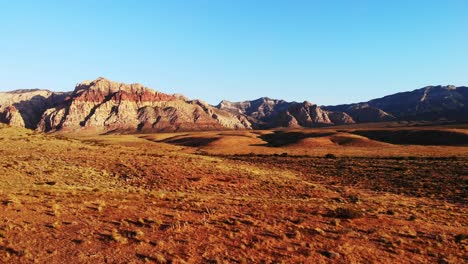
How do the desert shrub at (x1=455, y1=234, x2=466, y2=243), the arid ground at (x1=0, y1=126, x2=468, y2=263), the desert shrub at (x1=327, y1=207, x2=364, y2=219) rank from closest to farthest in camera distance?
1. the arid ground at (x1=0, y1=126, x2=468, y2=263)
2. the desert shrub at (x1=455, y1=234, x2=466, y2=243)
3. the desert shrub at (x1=327, y1=207, x2=364, y2=219)

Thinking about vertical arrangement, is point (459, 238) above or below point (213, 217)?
below

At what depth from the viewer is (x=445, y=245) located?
15414mm

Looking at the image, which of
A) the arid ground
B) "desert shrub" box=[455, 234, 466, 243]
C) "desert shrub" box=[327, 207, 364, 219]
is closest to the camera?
the arid ground

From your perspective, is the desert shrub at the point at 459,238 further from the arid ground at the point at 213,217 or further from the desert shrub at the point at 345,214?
the desert shrub at the point at 345,214

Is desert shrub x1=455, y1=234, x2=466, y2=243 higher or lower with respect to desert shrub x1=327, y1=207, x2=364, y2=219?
lower

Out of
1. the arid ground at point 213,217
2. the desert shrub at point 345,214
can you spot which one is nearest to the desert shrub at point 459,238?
the arid ground at point 213,217

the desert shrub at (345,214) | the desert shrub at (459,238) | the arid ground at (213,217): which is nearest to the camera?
the arid ground at (213,217)

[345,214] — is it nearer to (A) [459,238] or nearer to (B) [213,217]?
(A) [459,238]

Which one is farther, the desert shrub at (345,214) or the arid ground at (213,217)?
the desert shrub at (345,214)

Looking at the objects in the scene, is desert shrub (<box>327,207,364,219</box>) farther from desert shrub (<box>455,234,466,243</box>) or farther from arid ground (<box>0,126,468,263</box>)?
desert shrub (<box>455,234,466,243</box>)

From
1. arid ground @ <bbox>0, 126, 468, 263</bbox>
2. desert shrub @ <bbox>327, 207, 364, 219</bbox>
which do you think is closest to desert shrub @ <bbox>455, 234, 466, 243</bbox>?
arid ground @ <bbox>0, 126, 468, 263</bbox>

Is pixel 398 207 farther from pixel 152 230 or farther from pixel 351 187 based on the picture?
pixel 152 230

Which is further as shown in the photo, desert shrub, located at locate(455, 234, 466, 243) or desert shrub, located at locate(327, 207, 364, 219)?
desert shrub, located at locate(327, 207, 364, 219)

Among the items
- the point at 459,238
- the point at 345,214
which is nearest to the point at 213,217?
the point at 345,214
